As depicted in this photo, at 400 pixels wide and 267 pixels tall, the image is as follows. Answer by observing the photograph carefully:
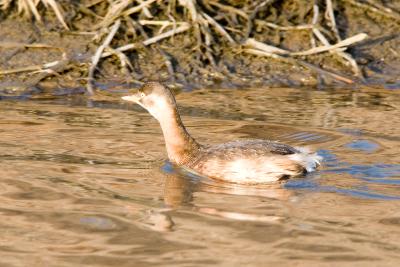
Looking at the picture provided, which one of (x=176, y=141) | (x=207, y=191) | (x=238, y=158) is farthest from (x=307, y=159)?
(x=176, y=141)

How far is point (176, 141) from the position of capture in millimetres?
8984

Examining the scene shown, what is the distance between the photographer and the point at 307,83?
11875 millimetres

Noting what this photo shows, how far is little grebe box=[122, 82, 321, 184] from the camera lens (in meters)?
8.34

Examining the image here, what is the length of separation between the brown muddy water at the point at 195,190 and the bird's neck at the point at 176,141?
0.46 feet

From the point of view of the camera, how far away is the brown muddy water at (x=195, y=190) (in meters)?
6.57

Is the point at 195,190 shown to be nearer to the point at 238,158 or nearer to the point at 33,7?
the point at 238,158

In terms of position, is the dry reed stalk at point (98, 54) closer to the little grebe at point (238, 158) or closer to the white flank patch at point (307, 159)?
the little grebe at point (238, 158)

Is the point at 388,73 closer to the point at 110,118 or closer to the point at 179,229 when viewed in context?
the point at 110,118

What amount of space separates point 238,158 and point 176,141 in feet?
2.48

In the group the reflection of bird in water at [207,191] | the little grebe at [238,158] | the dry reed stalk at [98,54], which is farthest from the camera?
the dry reed stalk at [98,54]

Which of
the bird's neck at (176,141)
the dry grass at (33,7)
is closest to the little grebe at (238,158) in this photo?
the bird's neck at (176,141)

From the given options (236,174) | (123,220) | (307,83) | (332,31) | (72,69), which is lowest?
(123,220)

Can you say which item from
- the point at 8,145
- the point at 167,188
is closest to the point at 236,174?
the point at 167,188

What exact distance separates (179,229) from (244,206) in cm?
70
